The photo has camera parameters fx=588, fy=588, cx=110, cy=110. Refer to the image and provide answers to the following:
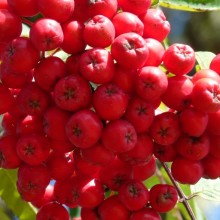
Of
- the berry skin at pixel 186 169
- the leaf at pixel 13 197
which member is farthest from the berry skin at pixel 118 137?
the leaf at pixel 13 197

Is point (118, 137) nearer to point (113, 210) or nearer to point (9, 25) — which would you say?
point (113, 210)

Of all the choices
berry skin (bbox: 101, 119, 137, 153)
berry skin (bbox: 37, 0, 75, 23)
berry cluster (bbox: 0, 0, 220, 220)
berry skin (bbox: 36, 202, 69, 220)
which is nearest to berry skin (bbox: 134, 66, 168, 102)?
berry cluster (bbox: 0, 0, 220, 220)

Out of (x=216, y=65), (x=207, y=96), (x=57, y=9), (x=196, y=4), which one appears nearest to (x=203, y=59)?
(x=196, y=4)

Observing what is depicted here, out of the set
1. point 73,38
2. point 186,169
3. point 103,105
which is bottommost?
point 186,169

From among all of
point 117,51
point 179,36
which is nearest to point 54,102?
point 117,51

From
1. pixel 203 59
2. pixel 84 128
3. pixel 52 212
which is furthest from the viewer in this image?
pixel 203 59

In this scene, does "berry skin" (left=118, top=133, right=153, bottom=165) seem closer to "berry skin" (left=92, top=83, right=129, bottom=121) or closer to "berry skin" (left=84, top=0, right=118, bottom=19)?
"berry skin" (left=92, top=83, right=129, bottom=121)

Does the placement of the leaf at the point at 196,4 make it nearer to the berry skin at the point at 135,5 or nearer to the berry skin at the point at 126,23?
the berry skin at the point at 135,5

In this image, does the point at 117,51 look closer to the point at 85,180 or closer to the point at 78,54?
the point at 78,54
